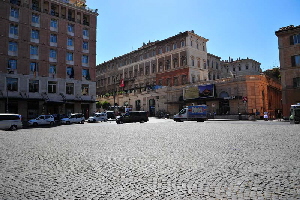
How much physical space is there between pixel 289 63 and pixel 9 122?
40.9 m

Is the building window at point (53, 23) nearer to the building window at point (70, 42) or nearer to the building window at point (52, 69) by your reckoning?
the building window at point (70, 42)

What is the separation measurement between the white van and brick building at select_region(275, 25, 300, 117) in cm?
3805

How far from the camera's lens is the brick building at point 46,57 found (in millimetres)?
34750

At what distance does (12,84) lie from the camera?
3472cm

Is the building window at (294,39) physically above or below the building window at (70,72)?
above

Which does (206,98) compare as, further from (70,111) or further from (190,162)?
(190,162)

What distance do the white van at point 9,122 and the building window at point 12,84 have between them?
15423 mm

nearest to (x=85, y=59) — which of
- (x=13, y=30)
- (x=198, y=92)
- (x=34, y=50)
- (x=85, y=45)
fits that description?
(x=85, y=45)

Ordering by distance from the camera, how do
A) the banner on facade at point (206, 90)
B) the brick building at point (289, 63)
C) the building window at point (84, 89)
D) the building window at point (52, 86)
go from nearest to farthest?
the brick building at point (289, 63)
the building window at point (52, 86)
the building window at point (84, 89)
the banner on facade at point (206, 90)

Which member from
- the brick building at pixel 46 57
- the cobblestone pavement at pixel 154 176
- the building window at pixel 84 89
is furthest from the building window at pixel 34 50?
the cobblestone pavement at pixel 154 176

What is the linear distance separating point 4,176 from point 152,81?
61.6 metres

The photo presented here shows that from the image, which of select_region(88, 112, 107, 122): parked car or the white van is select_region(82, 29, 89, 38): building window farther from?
the white van

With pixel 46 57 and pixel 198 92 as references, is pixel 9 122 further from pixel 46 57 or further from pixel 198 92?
pixel 198 92

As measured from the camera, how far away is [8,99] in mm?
33438
